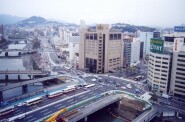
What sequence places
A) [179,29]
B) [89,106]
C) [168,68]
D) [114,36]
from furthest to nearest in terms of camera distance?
1. [114,36]
2. [179,29]
3. [168,68]
4. [89,106]

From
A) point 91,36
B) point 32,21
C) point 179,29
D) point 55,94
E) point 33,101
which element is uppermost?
point 32,21

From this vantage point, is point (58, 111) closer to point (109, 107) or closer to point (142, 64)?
point (109, 107)

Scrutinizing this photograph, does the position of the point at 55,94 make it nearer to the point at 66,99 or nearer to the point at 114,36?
the point at 66,99

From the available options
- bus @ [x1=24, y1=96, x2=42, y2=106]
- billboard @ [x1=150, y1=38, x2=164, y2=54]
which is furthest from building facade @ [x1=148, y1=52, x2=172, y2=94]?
bus @ [x1=24, y1=96, x2=42, y2=106]

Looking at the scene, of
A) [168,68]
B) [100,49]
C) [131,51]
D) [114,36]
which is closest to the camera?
[168,68]

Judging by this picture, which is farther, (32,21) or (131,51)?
(32,21)

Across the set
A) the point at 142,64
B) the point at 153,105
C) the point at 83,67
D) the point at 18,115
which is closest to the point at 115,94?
the point at 153,105

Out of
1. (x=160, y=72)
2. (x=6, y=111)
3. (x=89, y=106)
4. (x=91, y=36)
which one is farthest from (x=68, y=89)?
(x=91, y=36)

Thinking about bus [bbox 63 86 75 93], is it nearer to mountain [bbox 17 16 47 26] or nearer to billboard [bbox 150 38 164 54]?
billboard [bbox 150 38 164 54]

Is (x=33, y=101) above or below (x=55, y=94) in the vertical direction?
below

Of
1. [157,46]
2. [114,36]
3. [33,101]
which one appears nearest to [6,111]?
[33,101]
